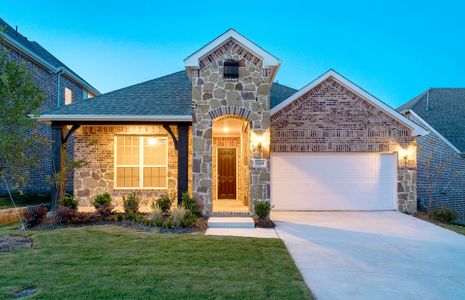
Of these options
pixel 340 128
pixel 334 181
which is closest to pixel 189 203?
pixel 334 181

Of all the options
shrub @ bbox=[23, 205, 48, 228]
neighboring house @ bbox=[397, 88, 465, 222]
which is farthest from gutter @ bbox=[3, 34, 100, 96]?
neighboring house @ bbox=[397, 88, 465, 222]

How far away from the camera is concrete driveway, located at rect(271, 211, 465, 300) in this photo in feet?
14.7

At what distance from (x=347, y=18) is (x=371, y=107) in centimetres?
Result: 5391

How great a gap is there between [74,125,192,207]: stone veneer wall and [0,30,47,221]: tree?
435cm

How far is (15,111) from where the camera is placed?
21.2 ft

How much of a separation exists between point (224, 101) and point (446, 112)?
47.7ft

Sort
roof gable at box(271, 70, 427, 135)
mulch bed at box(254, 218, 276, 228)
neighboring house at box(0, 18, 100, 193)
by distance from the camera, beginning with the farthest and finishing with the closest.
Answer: neighboring house at box(0, 18, 100, 193)
roof gable at box(271, 70, 427, 135)
mulch bed at box(254, 218, 276, 228)

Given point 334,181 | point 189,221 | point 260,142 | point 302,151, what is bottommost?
point 189,221

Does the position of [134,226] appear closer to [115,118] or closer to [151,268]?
[151,268]

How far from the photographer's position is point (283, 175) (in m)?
11.6

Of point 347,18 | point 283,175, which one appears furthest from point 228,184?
point 347,18

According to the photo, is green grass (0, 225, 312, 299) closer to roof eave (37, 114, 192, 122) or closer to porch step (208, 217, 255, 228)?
porch step (208, 217, 255, 228)

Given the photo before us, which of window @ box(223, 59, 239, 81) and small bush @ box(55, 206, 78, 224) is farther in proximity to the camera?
window @ box(223, 59, 239, 81)

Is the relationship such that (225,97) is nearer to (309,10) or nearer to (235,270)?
(235,270)
